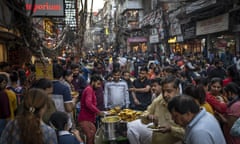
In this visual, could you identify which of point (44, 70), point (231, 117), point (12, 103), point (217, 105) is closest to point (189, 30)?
point (44, 70)

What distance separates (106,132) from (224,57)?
15743 millimetres

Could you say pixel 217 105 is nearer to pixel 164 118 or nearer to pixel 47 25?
pixel 164 118

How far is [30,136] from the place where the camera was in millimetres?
3080

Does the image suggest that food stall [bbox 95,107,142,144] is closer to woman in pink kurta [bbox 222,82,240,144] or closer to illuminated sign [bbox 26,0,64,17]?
woman in pink kurta [bbox 222,82,240,144]

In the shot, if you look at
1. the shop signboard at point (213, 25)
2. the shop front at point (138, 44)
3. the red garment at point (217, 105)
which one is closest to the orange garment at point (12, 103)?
the red garment at point (217, 105)

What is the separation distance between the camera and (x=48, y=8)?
11.9 meters

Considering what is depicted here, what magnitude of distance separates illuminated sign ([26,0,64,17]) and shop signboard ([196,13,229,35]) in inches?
424

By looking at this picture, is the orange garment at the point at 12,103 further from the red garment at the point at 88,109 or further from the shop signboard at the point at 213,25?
the shop signboard at the point at 213,25

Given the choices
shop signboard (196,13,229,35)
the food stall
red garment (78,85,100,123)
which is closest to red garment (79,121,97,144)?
red garment (78,85,100,123)

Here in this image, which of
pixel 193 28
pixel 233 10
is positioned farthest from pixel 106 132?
pixel 193 28

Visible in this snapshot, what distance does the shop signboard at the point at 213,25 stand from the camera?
19.4 m

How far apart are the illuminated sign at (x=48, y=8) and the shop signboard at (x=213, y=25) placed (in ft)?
35.4

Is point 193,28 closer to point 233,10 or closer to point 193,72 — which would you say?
point 233,10

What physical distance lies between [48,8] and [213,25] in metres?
12.4
